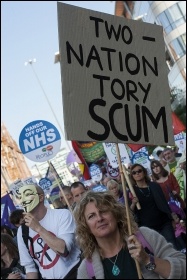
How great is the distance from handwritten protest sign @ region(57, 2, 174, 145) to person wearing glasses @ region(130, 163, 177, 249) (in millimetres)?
2734

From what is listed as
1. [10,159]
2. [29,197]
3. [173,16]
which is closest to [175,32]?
[173,16]

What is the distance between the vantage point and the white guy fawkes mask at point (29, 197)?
4125 mm

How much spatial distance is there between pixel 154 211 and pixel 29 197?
84.5 inches

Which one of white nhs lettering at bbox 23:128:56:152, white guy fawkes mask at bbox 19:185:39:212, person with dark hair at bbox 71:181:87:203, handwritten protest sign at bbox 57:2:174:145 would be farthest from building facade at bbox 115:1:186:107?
handwritten protest sign at bbox 57:2:174:145

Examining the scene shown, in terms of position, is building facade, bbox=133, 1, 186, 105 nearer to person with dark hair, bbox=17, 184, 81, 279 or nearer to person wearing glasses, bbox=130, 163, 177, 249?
person wearing glasses, bbox=130, 163, 177, 249

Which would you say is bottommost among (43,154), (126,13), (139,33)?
(43,154)

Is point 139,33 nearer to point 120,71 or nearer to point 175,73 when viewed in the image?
point 120,71

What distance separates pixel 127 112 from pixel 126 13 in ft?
177

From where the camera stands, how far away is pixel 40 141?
805cm

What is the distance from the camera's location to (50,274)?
156 inches

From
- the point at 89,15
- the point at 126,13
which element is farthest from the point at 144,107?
the point at 126,13

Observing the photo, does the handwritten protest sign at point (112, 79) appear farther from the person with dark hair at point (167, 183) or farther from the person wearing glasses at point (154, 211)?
the person with dark hair at point (167, 183)

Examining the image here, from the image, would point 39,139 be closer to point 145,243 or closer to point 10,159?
point 145,243

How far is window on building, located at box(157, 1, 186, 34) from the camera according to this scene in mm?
41125
